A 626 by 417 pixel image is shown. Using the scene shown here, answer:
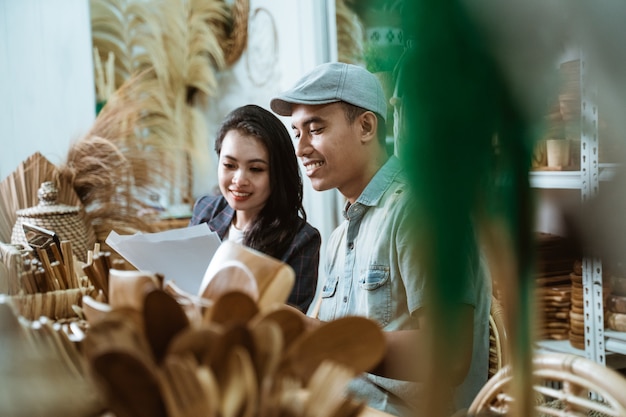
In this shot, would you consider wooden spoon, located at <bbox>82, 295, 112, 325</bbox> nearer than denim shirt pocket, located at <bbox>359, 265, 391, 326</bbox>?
Yes

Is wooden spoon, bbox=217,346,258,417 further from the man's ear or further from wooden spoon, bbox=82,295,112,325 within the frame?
the man's ear

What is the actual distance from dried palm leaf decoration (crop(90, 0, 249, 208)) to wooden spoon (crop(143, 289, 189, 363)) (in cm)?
195

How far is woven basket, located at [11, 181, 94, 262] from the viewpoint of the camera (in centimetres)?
140

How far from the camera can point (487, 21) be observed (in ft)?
0.52

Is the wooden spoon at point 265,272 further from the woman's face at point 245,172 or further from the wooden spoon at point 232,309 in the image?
the woman's face at point 245,172

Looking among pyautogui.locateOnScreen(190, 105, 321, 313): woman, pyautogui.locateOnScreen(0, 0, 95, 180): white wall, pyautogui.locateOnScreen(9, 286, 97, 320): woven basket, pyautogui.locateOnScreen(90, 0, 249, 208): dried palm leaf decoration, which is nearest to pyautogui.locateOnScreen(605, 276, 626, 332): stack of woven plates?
pyautogui.locateOnScreen(190, 105, 321, 313): woman

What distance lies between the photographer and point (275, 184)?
123cm

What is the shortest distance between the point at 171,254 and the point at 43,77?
1.69 m

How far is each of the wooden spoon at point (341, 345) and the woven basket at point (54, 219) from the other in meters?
1.22

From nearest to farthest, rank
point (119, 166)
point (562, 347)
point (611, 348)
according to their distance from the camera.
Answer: point (611, 348)
point (562, 347)
point (119, 166)

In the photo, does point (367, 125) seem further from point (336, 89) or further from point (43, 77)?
point (43, 77)

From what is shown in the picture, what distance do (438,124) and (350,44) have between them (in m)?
1.95

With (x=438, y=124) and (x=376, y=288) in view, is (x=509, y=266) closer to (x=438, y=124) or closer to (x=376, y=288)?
(x=438, y=124)

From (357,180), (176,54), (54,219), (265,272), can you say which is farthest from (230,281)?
(176,54)
